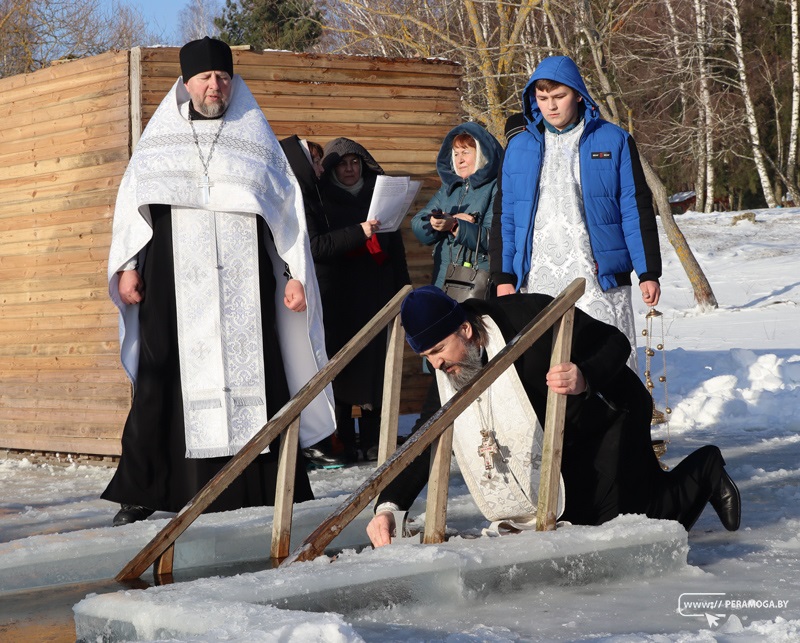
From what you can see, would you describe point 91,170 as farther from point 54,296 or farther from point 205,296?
point 205,296

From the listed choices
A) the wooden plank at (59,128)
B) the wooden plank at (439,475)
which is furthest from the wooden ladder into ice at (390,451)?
the wooden plank at (59,128)

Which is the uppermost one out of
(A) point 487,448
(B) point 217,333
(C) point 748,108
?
(C) point 748,108

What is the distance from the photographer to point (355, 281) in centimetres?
701

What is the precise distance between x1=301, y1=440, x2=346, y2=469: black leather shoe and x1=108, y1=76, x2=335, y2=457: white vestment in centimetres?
133

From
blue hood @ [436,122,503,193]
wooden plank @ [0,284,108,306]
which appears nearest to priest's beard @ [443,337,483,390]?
blue hood @ [436,122,503,193]

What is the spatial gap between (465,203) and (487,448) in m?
2.84

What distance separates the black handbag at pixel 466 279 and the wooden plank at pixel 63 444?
226 cm

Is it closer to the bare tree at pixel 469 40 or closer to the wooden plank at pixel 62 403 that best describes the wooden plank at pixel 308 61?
the wooden plank at pixel 62 403

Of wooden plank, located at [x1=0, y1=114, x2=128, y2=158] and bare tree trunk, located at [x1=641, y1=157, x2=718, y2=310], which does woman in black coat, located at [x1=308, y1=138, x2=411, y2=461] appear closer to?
wooden plank, located at [x1=0, y1=114, x2=128, y2=158]

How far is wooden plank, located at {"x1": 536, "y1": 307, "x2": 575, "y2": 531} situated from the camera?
145 inches

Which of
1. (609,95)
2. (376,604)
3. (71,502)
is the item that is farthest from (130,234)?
(609,95)

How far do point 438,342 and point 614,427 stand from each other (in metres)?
0.75

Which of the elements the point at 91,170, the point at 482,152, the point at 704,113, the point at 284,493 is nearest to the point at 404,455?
the point at 284,493

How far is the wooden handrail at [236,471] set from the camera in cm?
386
